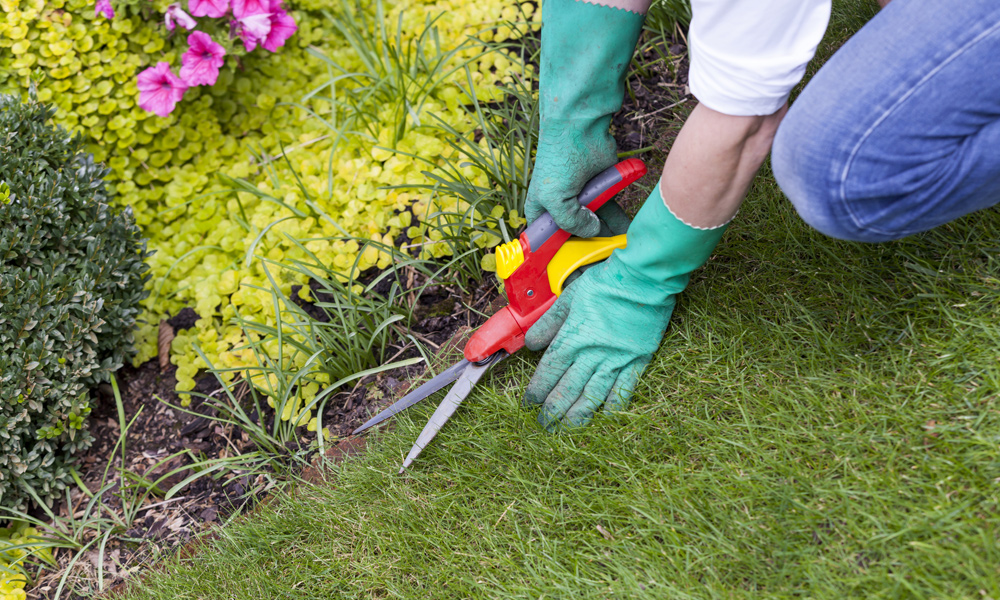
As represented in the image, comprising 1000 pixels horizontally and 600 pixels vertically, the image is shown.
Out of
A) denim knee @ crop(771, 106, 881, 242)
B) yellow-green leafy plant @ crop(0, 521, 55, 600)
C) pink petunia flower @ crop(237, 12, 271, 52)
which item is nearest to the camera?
denim knee @ crop(771, 106, 881, 242)

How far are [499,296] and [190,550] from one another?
3.51ft

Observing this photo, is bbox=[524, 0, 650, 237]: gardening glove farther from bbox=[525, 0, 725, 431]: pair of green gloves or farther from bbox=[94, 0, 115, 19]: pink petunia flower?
bbox=[94, 0, 115, 19]: pink petunia flower

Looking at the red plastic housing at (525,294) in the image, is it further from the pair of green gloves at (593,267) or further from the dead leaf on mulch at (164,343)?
the dead leaf on mulch at (164,343)

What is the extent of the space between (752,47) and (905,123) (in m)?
0.27

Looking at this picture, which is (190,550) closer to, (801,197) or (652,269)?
(652,269)

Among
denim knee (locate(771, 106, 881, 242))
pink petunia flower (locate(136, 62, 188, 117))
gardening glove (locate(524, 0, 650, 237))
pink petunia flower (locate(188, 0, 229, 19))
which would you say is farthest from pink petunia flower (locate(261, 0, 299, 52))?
denim knee (locate(771, 106, 881, 242))

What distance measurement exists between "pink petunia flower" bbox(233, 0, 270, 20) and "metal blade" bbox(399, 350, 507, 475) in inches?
62.2

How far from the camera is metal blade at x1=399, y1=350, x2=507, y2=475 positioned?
159cm

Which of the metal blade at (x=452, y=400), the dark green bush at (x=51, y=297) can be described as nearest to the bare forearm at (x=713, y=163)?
the metal blade at (x=452, y=400)

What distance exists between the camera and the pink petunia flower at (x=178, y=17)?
231cm

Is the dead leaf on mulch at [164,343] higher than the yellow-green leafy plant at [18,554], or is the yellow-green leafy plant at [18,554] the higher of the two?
the dead leaf on mulch at [164,343]

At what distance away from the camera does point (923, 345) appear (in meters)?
1.34

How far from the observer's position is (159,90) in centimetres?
233

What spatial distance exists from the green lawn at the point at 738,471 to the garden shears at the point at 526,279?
0.26ft
